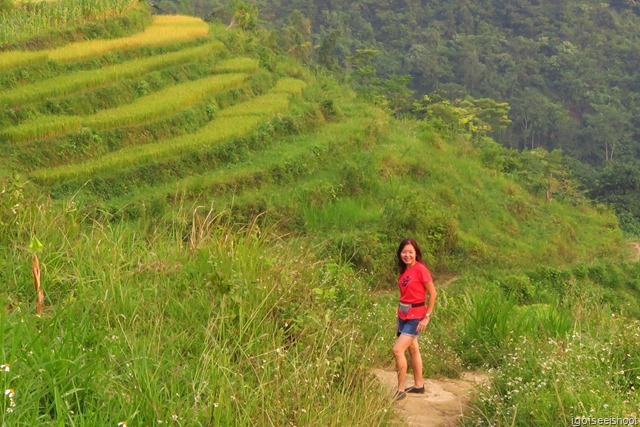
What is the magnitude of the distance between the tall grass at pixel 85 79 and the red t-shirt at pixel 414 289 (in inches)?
410

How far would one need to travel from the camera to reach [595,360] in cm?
416

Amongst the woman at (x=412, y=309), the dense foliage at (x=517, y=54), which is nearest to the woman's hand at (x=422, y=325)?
the woman at (x=412, y=309)

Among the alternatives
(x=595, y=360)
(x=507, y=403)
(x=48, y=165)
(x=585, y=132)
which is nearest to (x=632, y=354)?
(x=595, y=360)

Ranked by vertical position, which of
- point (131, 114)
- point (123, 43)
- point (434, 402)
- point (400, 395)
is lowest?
point (131, 114)

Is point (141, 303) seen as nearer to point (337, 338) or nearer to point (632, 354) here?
point (337, 338)

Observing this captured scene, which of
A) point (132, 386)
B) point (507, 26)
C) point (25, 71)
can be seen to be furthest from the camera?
point (507, 26)

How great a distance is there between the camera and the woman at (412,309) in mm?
4855

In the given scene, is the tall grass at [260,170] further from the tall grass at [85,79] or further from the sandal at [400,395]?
the sandal at [400,395]

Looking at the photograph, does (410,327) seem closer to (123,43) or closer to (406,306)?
(406,306)

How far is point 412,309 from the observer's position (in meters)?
4.95

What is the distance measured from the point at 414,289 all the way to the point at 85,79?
1153cm

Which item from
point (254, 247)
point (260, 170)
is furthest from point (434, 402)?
point (260, 170)

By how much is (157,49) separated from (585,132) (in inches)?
1186

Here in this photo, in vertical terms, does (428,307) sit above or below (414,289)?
below
